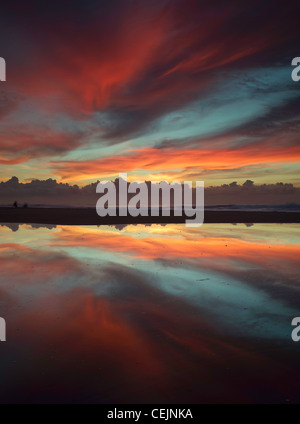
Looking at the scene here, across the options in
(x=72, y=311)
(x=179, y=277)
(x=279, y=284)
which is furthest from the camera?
(x=179, y=277)

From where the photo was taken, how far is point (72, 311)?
21.2ft

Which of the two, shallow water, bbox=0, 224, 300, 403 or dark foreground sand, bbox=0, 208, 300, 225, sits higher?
dark foreground sand, bbox=0, 208, 300, 225

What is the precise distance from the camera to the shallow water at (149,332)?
3955mm

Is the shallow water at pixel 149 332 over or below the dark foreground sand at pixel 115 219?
below

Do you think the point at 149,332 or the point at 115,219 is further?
the point at 115,219

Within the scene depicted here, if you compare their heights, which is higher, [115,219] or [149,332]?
[115,219]

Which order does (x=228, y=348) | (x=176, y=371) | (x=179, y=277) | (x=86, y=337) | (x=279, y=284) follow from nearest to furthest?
(x=176, y=371) → (x=228, y=348) → (x=86, y=337) → (x=279, y=284) → (x=179, y=277)

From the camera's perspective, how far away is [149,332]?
5.50 metres

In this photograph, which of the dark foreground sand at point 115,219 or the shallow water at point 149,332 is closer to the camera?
the shallow water at point 149,332

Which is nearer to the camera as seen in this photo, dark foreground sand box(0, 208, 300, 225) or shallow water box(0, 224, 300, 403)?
shallow water box(0, 224, 300, 403)

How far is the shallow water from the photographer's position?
3.96m
